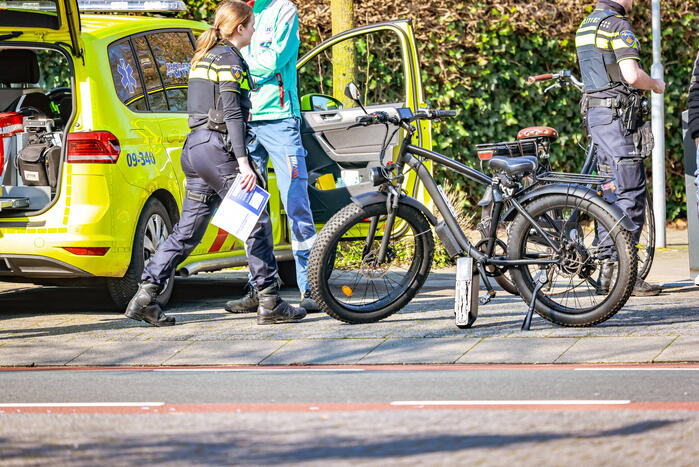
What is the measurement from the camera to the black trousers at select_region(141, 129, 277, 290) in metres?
7.87

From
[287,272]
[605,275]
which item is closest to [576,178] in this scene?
[605,275]

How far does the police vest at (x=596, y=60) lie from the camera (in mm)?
8633

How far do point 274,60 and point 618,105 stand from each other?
2.25 m

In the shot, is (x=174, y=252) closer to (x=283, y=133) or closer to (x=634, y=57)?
(x=283, y=133)

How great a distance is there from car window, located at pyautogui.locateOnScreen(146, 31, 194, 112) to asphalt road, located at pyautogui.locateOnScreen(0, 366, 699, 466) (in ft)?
10.1

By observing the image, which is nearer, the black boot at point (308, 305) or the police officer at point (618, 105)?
the black boot at point (308, 305)

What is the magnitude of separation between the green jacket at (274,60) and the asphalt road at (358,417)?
227cm

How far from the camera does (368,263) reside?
25.4 feet

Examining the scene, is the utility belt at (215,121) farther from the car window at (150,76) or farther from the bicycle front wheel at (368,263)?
the car window at (150,76)

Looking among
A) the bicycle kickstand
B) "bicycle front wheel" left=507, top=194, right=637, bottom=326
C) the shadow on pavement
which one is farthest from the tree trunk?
the shadow on pavement

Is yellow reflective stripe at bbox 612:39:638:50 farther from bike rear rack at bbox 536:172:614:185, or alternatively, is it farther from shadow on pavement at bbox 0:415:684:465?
shadow on pavement at bbox 0:415:684:465

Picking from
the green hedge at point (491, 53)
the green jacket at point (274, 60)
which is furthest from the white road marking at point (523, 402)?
the green hedge at point (491, 53)

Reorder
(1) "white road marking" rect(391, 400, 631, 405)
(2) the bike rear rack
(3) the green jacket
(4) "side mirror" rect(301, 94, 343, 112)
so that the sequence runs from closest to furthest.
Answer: (1) "white road marking" rect(391, 400, 631, 405)
(2) the bike rear rack
(3) the green jacket
(4) "side mirror" rect(301, 94, 343, 112)

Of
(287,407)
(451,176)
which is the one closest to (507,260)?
(287,407)
